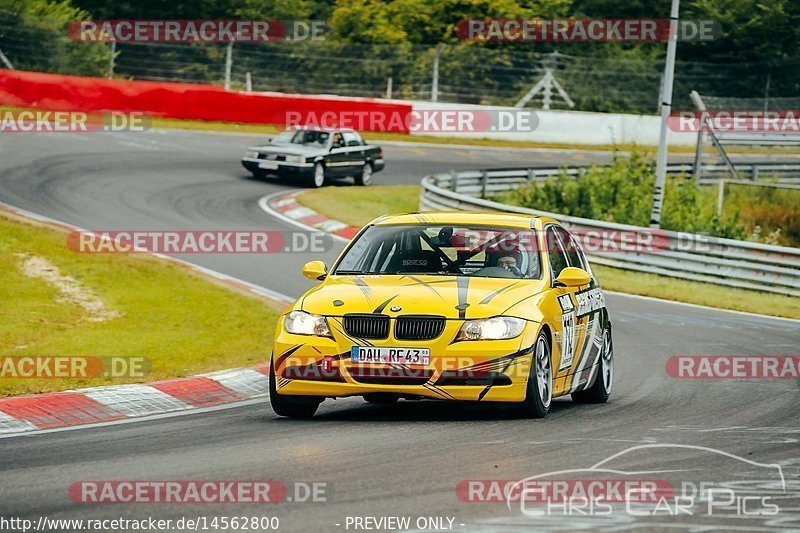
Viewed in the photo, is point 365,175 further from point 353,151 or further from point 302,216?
A: point 302,216

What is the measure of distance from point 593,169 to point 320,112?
491 inches

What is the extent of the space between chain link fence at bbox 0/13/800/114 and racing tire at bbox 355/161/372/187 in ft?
31.9

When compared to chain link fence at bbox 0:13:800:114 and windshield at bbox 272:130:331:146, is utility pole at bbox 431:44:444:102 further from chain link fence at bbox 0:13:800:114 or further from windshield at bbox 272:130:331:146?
windshield at bbox 272:130:331:146

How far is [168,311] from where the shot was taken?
1605 centimetres

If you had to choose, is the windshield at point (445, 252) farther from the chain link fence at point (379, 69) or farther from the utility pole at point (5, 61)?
the utility pole at point (5, 61)

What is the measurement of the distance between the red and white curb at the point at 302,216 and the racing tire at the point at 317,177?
251 cm

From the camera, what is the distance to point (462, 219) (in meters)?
11.3

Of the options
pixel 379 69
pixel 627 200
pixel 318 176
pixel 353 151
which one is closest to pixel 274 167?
pixel 318 176

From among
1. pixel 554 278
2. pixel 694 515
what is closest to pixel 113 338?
pixel 554 278

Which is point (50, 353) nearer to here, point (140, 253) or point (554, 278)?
point (554, 278)

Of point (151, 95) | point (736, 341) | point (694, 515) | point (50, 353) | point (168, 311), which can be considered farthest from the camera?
point (151, 95)

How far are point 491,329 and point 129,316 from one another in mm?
6777

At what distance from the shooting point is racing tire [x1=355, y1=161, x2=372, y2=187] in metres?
35.4

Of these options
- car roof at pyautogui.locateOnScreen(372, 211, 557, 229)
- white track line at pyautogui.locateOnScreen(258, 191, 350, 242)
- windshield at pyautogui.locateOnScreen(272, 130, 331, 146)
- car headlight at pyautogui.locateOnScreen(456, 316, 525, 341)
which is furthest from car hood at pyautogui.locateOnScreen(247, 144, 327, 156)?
car headlight at pyautogui.locateOnScreen(456, 316, 525, 341)
